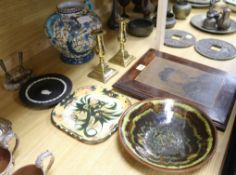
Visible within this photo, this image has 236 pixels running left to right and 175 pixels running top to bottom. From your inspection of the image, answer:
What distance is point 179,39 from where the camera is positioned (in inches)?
42.0

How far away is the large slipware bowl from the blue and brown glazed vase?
0.29 m

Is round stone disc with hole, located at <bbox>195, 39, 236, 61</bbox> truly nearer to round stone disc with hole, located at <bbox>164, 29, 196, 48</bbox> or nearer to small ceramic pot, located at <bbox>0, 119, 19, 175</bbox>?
round stone disc with hole, located at <bbox>164, 29, 196, 48</bbox>

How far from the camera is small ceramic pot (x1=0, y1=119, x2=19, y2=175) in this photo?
1.77 ft

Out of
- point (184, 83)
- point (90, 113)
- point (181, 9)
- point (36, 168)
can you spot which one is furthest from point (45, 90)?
point (181, 9)

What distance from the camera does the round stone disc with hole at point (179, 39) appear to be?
1021 mm

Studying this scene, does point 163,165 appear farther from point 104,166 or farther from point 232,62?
point 232,62

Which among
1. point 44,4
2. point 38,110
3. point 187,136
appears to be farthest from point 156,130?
point 44,4

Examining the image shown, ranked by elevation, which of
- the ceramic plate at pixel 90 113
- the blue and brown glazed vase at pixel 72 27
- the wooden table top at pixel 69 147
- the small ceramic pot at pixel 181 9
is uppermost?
the blue and brown glazed vase at pixel 72 27

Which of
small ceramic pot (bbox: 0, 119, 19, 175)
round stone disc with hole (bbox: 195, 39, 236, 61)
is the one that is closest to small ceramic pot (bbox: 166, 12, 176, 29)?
round stone disc with hole (bbox: 195, 39, 236, 61)

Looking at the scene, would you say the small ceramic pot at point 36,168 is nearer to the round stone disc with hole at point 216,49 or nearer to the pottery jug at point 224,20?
the round stone disc with hole at point 216,49

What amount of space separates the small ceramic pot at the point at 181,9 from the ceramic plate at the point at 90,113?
0.63m

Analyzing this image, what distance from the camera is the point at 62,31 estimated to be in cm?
80

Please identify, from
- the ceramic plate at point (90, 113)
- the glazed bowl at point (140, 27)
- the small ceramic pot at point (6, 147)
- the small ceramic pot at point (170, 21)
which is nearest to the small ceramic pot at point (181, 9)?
the small ceramic pot at point (170, 21)

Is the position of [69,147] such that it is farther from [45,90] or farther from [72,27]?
[72,27]
